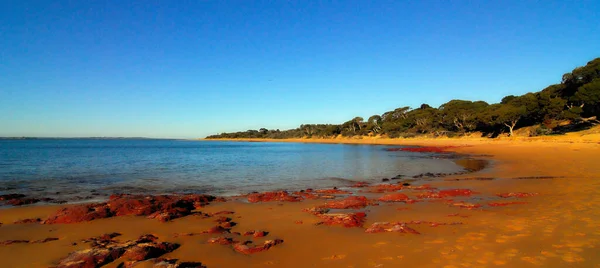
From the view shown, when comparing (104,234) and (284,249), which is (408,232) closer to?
(284,249)

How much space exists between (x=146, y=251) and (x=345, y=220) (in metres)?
4.30

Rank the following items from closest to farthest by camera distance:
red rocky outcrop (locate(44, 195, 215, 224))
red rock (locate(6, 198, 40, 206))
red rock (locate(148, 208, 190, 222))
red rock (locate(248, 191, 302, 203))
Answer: red rocky outcrop (locate(44, 195, 215, 224)) → red rock (locate(148, 208, 190, 222)) → red rock (locate(6, 198, 40, 206)) → red rock (locate(248, 191, 302, 203))

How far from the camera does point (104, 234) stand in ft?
22.5

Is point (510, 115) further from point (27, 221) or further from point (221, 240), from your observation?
point (27, 221)

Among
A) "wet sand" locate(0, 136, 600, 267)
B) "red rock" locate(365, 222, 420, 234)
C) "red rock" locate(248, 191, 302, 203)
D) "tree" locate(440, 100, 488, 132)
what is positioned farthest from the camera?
"tree" locate(440, 100, 488, 132)

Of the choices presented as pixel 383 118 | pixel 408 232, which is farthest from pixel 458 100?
pixel 408 232

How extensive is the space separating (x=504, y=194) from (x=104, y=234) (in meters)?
11.9

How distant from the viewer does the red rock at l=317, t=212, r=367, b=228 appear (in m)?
7.33

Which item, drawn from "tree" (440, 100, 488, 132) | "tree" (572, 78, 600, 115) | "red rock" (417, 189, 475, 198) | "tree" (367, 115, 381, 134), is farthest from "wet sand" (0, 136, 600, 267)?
"tree" (367, 115, 381, 134)

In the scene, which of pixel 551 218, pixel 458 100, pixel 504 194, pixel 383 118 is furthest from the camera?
pixel 383 118

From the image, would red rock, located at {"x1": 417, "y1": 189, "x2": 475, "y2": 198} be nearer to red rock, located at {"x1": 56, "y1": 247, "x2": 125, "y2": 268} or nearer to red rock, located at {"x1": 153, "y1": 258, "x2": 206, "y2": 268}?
red rock, located at {"x1": 153, "y1": 258, "x2": 206, "y2": 268}

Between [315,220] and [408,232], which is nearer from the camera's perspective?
[408,232]

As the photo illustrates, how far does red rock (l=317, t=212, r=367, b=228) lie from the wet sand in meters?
0.21

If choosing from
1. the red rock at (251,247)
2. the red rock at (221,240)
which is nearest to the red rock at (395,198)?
the red rock at (251,247)
